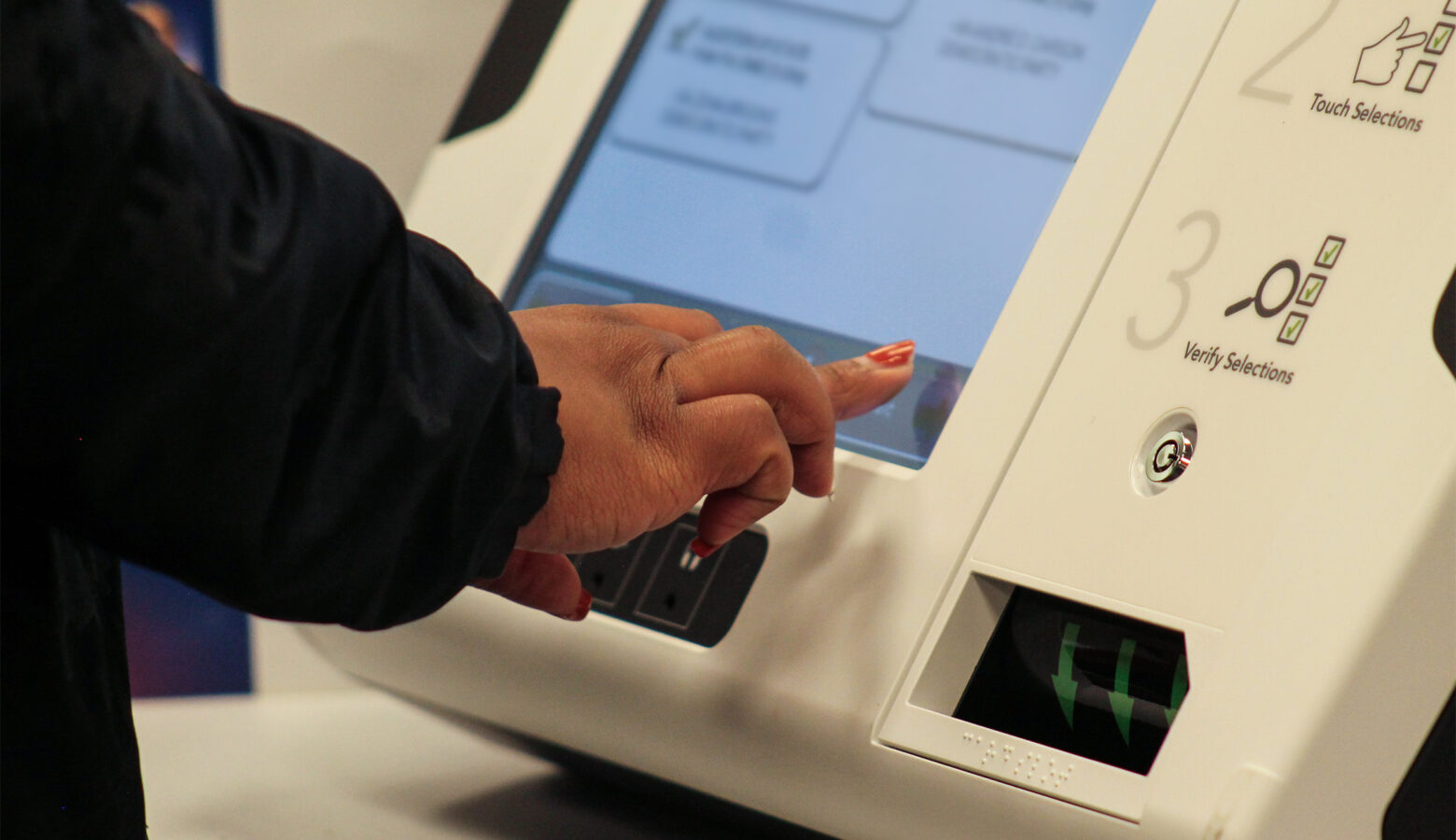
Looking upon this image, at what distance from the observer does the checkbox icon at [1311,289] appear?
0.72 m

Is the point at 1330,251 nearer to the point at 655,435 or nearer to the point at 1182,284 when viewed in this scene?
the point at 1182,284

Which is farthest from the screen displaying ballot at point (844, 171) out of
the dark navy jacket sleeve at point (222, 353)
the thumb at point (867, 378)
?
the dark navy jacket sleeve at point (222, 353)

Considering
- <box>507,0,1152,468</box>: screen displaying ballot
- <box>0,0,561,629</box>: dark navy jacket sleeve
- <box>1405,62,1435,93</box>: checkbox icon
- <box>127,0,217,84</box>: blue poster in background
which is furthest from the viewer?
<box>127,0,217,84</box>: blue poster in background

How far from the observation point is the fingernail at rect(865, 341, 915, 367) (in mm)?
869

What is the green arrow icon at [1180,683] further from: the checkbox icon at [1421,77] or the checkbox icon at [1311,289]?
the checkbox icon at [1421,77]

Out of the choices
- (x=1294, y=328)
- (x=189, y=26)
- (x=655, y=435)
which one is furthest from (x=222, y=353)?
(x=189, y=26)

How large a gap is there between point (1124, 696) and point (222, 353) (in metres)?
0.49

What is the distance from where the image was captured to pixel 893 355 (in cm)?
87

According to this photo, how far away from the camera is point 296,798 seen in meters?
0.93

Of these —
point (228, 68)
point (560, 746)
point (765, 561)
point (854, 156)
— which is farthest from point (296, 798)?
point (228, 68)

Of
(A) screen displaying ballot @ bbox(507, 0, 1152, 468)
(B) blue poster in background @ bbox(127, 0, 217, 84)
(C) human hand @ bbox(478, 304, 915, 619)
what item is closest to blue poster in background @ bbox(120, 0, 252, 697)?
(B) blue poster in background @ bbox(127, 0, 217, 84)

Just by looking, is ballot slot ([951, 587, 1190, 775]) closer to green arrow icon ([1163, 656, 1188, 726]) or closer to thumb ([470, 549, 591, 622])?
green arrow icon ([1163, 656, 1188, 726])

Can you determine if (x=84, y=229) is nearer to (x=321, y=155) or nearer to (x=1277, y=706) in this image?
(x=321, y=155)

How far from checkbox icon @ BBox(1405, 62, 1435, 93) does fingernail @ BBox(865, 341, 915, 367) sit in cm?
32
